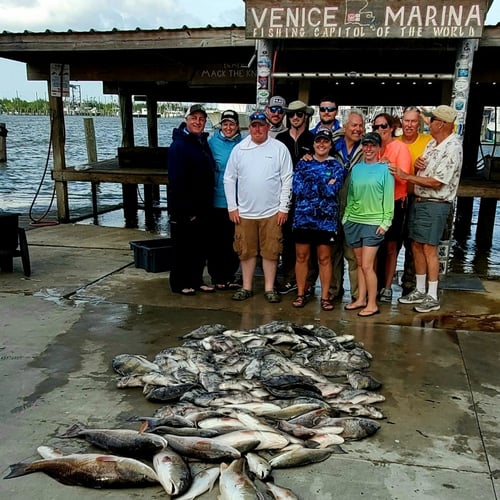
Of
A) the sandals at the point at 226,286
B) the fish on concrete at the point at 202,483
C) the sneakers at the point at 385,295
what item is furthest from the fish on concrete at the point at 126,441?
the sneakers at the point at 385,295

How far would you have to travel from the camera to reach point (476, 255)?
1114cm

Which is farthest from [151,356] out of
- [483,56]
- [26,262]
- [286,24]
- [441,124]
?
[483,56]

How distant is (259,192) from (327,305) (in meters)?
1.36

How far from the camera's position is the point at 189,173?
612 cm

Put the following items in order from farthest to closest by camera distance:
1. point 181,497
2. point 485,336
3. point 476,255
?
point 476,255
point 485,336
point 181,497

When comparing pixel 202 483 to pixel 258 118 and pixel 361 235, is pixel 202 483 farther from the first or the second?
pixel 258 118

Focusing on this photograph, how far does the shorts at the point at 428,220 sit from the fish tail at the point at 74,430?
3836 millimetres

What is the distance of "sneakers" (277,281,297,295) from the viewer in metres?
6.61

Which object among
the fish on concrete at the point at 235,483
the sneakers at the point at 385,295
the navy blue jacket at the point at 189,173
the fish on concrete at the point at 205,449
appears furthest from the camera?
the sneakers at the point at 385,295

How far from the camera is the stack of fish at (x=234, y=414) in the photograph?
3068 mm

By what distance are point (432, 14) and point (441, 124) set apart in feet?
4.53

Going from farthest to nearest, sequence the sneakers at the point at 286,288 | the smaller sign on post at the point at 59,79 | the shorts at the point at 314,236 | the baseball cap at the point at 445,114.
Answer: the smaller sign on post at the point at 59,79 < the sneakers at the point at 286,288 < the shorts at the point at 314,236 < the baseball cap at the point at 445,114

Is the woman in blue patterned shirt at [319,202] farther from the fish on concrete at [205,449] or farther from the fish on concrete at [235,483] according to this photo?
the fish on concrete at [235,483]

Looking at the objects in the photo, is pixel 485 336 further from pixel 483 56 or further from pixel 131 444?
pixel 483 56
